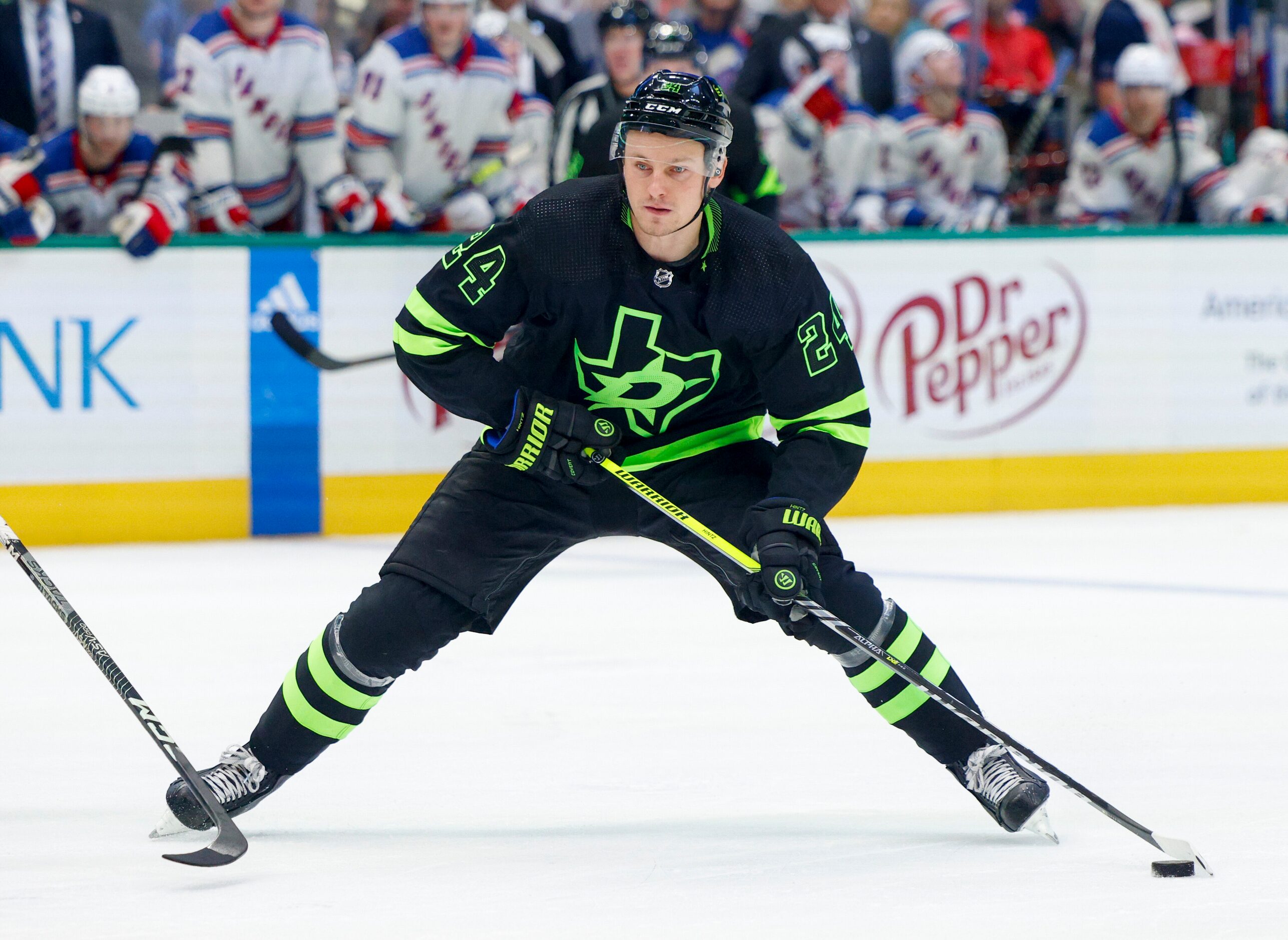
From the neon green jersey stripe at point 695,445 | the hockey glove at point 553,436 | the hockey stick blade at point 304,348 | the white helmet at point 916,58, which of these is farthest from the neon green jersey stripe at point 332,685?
the white helmet at point 916,58

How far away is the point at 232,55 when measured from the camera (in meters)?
5.79

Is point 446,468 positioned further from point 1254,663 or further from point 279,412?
point 1254,663

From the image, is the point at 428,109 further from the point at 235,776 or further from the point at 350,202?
the point at 235,776

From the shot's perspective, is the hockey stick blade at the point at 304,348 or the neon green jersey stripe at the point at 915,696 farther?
the hockey stick blade at the point at 304,348

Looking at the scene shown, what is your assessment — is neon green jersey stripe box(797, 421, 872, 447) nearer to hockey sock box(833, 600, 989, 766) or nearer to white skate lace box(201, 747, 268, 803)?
hockey sock box(833, 600, 989, 766)

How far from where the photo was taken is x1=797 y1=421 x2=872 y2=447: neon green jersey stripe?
2.71 metres

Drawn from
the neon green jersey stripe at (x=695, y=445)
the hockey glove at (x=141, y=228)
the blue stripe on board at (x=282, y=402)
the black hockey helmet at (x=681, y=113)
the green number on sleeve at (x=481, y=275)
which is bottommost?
the blue stripe on board at (x=282, y=402)

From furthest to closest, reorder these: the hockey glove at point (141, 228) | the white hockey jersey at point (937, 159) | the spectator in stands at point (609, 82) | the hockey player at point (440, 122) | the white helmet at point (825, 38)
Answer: the white hockey jersey at point (937, 159) → the white helmet at point (825, 38) → the hockey player at point (440, 122) → the hockey glove at point (141, 228) → the spectator in stands at point (609, 82)

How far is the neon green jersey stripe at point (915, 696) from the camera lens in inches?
108

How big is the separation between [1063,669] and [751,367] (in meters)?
1.59

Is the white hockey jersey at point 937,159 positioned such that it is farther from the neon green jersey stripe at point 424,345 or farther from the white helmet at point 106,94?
the neon green jersey stripe at point 424,345

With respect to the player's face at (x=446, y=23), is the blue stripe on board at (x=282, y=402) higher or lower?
lower

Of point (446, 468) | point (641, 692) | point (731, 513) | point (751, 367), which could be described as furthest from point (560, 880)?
point (446, 468)

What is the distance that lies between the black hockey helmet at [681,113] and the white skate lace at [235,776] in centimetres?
103
